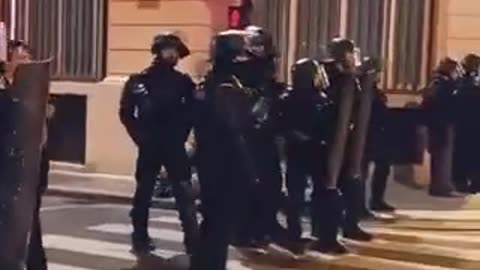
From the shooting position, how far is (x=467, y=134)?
1220cm

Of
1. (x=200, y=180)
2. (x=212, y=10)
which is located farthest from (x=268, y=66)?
(x=212, y=10)

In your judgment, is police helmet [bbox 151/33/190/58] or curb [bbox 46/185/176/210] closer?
police helmet [bbox 151/33/190/58]

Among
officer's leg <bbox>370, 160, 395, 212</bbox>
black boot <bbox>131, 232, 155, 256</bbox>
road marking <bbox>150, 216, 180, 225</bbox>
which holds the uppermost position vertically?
officer's leg <bbox>370, 160, 395, 212</bbox>

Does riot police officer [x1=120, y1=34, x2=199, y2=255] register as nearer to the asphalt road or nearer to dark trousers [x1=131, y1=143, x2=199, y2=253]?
dark trousers [x1=131, y1=143, x2=199, y2=253]

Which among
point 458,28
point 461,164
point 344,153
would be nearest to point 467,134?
point 461,164

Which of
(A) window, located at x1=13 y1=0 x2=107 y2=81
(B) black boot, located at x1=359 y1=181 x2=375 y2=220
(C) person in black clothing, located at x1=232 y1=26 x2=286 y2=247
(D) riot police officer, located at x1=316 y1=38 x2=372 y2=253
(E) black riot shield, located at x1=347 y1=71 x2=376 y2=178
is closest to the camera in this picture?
(C) person in black clothing, located at x1=232 y1=26 x2=286 y2=247

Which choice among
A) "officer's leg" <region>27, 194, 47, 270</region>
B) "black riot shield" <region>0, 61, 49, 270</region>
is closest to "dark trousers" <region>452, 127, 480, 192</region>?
"officer's leg" <region>27, 194, 47, 270</region>

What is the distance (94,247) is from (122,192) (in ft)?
11.8

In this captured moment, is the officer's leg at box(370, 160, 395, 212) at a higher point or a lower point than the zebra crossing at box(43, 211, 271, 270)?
higher

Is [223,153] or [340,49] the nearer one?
[223,153]

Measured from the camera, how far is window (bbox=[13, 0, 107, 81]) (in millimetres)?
16125

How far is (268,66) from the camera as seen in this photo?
8688mm

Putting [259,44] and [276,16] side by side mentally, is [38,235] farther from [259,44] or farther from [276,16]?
[276,16]

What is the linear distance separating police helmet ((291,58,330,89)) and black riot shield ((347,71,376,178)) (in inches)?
18.2
